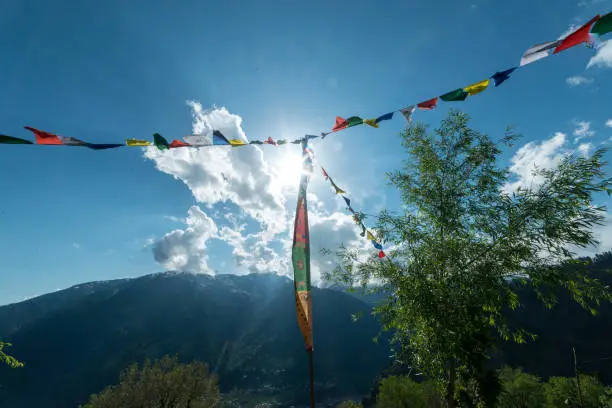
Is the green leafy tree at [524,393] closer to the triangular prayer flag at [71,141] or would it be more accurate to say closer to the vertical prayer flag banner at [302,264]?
the vertical prayer flag banner at [302,264]

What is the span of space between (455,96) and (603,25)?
335cm

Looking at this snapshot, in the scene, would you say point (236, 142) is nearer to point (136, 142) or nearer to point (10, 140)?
point (136, 142)

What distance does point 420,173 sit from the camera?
10.8 m

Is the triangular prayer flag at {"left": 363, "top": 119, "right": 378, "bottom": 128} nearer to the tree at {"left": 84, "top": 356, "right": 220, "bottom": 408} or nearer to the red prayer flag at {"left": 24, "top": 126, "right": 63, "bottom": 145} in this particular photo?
the red prayer flag at {"left": 24, "top": 126, "right": 63, "bottom": 145}

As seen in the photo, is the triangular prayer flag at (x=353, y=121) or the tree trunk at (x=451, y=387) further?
the triangular prayer flag at (x=353, y=121)

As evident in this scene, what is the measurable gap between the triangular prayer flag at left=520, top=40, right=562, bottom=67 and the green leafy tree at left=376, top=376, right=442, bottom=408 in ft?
127

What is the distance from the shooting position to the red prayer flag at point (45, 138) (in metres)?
7.94

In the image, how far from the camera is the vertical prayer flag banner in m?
6.53

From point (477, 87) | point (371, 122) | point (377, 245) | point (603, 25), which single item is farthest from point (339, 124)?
point (603, 25)

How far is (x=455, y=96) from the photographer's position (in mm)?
9070

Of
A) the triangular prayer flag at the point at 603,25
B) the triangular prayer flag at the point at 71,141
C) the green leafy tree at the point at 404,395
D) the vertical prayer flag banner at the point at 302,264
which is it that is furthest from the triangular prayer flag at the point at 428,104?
the green leafy tree at the point at 404,395

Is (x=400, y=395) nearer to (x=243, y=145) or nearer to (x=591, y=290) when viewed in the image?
(x=591, y=290)

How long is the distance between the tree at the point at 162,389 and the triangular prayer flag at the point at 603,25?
3642cm

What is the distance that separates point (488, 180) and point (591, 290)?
385 centimetres
